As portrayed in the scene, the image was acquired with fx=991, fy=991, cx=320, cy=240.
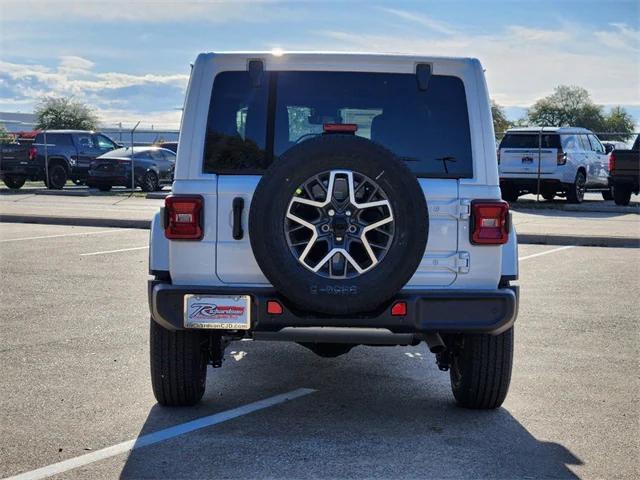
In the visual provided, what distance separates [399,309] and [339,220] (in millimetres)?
592

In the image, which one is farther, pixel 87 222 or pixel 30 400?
pixel 87 222

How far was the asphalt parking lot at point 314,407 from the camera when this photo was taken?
4723 mm

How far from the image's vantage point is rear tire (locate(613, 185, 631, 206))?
23453mm

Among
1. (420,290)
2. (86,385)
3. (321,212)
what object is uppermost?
(321,212)

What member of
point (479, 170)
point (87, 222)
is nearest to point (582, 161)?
point (87, 222)

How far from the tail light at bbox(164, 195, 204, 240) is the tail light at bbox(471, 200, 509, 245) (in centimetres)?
145

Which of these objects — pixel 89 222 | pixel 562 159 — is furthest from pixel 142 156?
pixel 562 159

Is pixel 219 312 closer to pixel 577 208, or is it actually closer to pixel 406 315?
pixel 406 315

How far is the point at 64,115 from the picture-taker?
2367 inches

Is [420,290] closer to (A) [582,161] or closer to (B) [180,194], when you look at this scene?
(B) [180,194]

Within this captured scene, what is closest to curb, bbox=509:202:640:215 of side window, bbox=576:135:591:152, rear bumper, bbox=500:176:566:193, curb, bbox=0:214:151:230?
rear bumper, bbox=500:176:566:193

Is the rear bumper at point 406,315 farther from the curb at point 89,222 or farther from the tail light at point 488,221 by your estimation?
the curb at point 89,222

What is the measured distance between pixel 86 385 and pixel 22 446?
1.28 m

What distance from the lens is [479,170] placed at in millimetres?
5344
